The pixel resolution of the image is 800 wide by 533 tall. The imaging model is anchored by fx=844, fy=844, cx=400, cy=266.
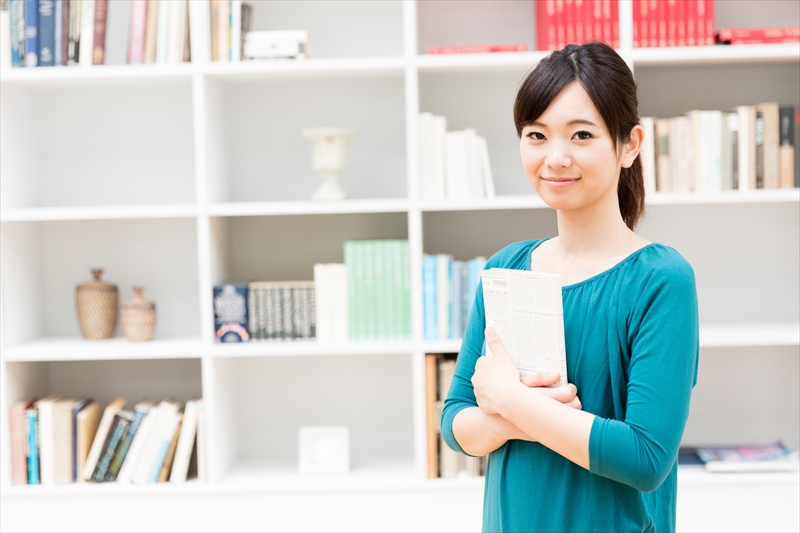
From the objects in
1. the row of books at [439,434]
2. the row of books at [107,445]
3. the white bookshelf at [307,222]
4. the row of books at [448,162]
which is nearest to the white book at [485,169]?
the row of books at [448,162]

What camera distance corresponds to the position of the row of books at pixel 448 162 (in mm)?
2455

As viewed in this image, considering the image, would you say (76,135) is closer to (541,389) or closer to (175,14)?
(175,14)

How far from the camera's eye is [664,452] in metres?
1.02

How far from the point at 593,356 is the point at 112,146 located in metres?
2.15

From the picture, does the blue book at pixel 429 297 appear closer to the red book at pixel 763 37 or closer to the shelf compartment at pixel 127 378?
the shelf compartment at pixel 127 378

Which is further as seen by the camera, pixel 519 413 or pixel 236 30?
pixel 236 30

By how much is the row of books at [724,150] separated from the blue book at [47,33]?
176 cm

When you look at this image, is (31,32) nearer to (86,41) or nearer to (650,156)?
(86,41)

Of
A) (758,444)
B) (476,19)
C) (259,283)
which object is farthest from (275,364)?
(758,444)

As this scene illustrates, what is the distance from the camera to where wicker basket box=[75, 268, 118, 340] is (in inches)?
104

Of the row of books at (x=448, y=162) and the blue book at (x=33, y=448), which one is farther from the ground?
the row of books at (x=448, y=162)

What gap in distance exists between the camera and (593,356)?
1100 millimetres

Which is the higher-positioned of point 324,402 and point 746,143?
point 746,143

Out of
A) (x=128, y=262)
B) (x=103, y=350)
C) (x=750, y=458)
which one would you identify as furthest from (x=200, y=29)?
(x=750, y=458)
